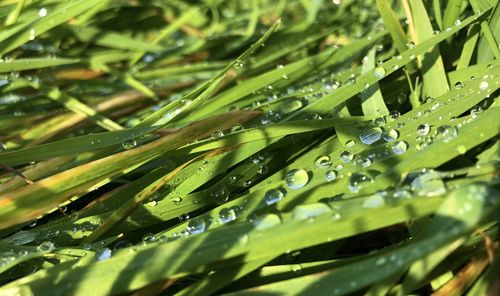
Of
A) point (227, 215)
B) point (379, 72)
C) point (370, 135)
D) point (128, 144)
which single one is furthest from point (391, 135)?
point (128, 144)

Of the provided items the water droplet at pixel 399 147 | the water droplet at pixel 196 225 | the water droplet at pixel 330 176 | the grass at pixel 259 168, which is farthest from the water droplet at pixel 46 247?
the water droplet at pixel 399 147

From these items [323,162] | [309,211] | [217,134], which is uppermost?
[217,134]

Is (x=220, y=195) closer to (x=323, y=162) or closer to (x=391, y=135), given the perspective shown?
(x=323, y=162)

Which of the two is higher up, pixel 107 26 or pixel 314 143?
pixel 107 26

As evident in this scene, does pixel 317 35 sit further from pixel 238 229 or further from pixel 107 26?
pixel 238 229

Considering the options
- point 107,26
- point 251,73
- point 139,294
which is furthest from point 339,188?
point 107,26

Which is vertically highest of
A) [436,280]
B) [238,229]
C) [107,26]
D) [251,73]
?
[107,26]

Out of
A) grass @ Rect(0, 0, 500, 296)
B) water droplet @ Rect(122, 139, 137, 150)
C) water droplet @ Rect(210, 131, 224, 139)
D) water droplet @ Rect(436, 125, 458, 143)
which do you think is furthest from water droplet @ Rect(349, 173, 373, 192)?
water droplet @ Rect(122, 139, 137, 150)
